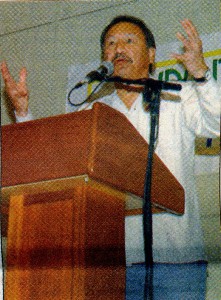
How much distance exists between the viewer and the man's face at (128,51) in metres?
1.44

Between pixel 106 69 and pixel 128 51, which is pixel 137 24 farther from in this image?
pixel 106 69

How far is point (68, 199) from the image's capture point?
75 cm

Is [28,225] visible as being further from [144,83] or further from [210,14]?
[210,14]

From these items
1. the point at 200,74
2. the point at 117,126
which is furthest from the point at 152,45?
the point at 117,126

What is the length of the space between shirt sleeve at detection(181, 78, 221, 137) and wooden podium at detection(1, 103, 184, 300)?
13.2 inches

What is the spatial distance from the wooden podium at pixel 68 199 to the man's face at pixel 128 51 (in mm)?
659

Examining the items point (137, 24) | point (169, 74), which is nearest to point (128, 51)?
point (137, 24)

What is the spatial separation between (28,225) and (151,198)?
22 centimetres

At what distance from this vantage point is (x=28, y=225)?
0.76 meters

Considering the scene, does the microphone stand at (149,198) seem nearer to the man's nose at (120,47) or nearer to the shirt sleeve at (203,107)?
the shirt sleeve at (203,107)

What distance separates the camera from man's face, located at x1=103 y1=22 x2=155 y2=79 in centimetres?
144

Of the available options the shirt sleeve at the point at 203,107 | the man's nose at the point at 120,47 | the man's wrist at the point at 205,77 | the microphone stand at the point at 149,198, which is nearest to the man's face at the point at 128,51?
the man's nose at the point at 120,47

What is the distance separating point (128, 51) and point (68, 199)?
84cm

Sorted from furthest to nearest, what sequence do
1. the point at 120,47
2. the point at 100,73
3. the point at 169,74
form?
1. the point at 169,74
2. the point at 120,47
3. the point at 100,73
